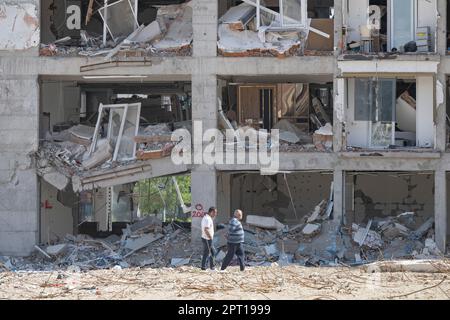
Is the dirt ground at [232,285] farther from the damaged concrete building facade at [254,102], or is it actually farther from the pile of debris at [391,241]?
the damaged concrete building facade at [254,102]

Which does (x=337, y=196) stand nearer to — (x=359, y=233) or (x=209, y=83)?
(x=359, y=233)

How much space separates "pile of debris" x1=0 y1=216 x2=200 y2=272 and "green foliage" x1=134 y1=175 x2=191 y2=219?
1265 centimetres

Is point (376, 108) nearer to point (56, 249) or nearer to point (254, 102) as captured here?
point (254, 102)

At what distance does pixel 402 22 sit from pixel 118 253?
37.4 ft

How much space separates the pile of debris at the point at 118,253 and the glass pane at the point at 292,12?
7549mm

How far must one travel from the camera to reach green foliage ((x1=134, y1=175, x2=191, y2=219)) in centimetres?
4822

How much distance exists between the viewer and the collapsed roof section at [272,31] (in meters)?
32.0

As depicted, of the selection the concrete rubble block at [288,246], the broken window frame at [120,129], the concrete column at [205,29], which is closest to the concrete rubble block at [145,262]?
the broken window frame at [120,129]

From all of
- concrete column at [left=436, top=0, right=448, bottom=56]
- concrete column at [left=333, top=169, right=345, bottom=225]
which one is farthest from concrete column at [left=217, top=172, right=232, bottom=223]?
concrete column at [left=436, top=0, right=448, bottom=56]

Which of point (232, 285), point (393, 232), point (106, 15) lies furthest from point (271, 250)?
point (106, 15)

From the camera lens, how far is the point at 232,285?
22406 mm

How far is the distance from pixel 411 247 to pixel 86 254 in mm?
9967

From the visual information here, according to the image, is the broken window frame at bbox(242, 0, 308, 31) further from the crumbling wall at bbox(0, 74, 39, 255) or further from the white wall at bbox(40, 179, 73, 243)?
the white wall at bbox(40, 179, 73, 243)

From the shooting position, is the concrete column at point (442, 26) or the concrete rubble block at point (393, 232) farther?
the concrete rubble block at point (393, 232)
